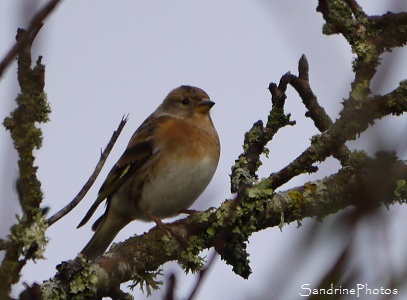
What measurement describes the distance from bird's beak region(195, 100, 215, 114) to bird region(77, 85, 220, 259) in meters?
0.41

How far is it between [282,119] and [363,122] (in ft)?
9.01

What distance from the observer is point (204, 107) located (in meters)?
7.14

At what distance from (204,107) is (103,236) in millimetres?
1894

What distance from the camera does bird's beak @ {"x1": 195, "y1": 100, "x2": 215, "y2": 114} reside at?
7121 mm

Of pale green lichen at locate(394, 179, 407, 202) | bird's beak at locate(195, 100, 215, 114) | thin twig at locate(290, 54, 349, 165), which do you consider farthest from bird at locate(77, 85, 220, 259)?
pale green lichen at locate(394, 179, 407, 202)

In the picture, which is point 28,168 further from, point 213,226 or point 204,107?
point 204,107

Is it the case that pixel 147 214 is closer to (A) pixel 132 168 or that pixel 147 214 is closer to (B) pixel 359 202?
(A) pixel 132 168

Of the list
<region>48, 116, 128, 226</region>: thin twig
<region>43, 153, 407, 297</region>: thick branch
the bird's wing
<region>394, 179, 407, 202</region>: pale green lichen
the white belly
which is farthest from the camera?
the bird's wing

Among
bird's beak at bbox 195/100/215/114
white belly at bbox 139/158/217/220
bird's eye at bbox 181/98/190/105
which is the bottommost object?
white belly at bbox 139/158/217/220

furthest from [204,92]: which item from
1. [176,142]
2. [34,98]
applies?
[34,98]

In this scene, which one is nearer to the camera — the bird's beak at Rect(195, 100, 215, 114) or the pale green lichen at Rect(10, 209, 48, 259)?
the pale green lichen at Rect(10, 209, 48, 259)

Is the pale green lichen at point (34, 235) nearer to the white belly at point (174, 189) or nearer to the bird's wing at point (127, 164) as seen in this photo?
the white belly at point (174, 189)

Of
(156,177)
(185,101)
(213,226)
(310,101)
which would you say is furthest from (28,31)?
(185,101)

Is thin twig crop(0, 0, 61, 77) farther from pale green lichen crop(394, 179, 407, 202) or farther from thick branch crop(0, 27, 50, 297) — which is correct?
pale green lichen crop(394, 179, 407, 202)
